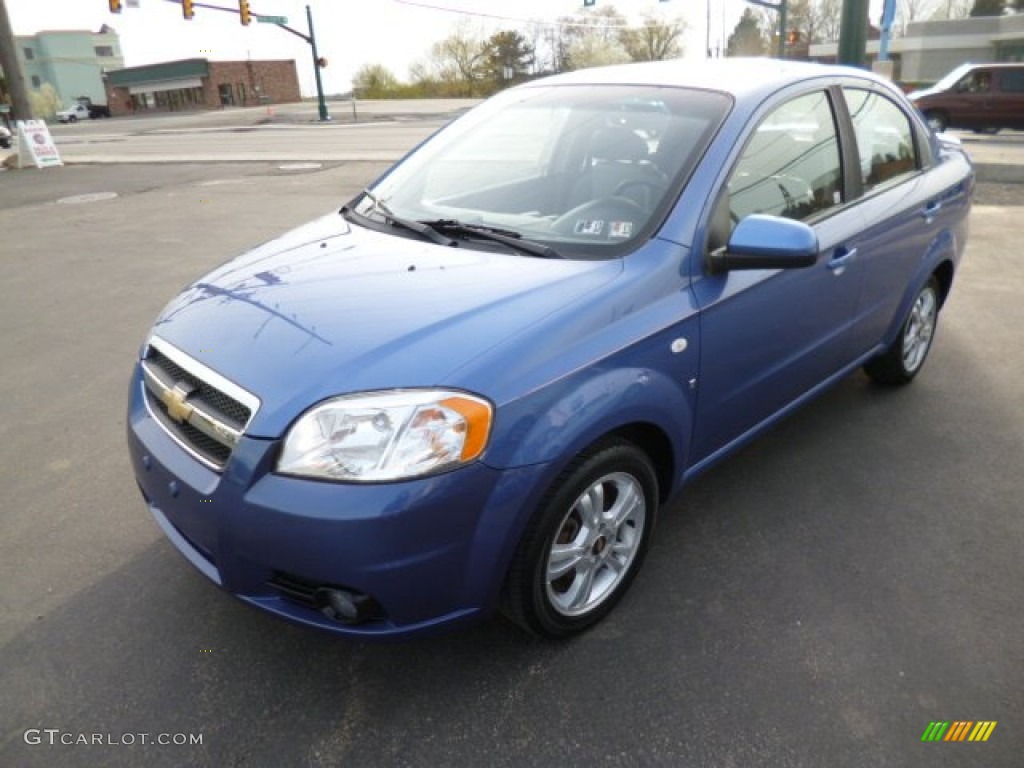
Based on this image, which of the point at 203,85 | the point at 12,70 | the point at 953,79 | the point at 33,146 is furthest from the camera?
the point at 203,85

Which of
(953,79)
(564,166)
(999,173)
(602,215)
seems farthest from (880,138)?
(953,79)

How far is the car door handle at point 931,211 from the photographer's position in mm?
3816

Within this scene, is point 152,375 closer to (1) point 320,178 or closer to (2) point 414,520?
(2) point 414,520

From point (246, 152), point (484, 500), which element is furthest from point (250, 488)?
point (246, 152)

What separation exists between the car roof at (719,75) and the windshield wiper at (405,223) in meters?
0.99

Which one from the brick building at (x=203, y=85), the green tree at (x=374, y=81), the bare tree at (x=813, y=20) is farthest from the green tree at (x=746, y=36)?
the brick building at (x=203, y=85)

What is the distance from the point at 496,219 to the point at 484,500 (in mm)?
1284

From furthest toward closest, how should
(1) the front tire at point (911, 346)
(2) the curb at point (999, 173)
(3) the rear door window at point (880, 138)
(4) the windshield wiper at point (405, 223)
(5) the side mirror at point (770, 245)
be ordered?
(2) the curb at point (999, 173), (1) the front tire at point (911, 346), (3) the rear door window at point (880, 138), (4) the windshield wiper at point (405, 223), (5) the side mirror at point (770, 245)

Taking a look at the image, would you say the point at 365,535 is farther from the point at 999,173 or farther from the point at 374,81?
the point at 374,81

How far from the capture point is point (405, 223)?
9.89 feet

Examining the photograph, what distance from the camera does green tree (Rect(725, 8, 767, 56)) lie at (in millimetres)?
73200

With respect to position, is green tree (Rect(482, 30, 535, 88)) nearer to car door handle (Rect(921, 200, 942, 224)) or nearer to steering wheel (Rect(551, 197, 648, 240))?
car door handle (Rect(921, 200, 942, 224))

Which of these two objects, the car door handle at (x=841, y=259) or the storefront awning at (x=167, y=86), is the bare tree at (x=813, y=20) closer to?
the storefront awning at (x=167, y=86)

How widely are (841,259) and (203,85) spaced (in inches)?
2857
